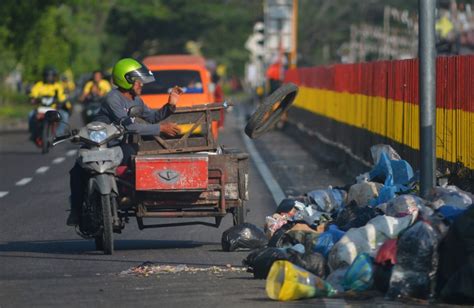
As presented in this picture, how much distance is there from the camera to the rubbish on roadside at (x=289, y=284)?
9016 mm

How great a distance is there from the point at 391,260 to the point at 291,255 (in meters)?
0.95

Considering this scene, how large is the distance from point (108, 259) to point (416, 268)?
3383 millimetres

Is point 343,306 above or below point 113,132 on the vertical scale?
below

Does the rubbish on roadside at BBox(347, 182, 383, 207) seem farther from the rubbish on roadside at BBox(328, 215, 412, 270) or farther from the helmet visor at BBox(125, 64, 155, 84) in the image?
the rubbish on roadside at BBox(328, 215, 412, 270)

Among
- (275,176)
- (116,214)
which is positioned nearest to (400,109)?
(275,176)

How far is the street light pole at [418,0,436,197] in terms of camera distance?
11.5 meters

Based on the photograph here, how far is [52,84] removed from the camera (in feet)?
90.3

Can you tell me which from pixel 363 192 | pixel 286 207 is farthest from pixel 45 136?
pixel 363 192

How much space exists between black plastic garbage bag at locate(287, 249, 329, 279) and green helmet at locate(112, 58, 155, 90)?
3.19 m

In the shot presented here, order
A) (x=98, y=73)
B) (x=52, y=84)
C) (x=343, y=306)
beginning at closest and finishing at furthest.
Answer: (x=343, y=306), (x=52, y=84), (x=98, y=73)

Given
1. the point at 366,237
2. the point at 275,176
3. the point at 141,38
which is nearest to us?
the point at 366,237

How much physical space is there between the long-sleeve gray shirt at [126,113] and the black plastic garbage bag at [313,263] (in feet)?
8.79

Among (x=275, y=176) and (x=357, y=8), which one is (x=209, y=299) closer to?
(x=275, y=176)

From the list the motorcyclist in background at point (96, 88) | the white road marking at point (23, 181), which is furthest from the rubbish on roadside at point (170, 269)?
the motorcyclist in background at point (96, 88)
